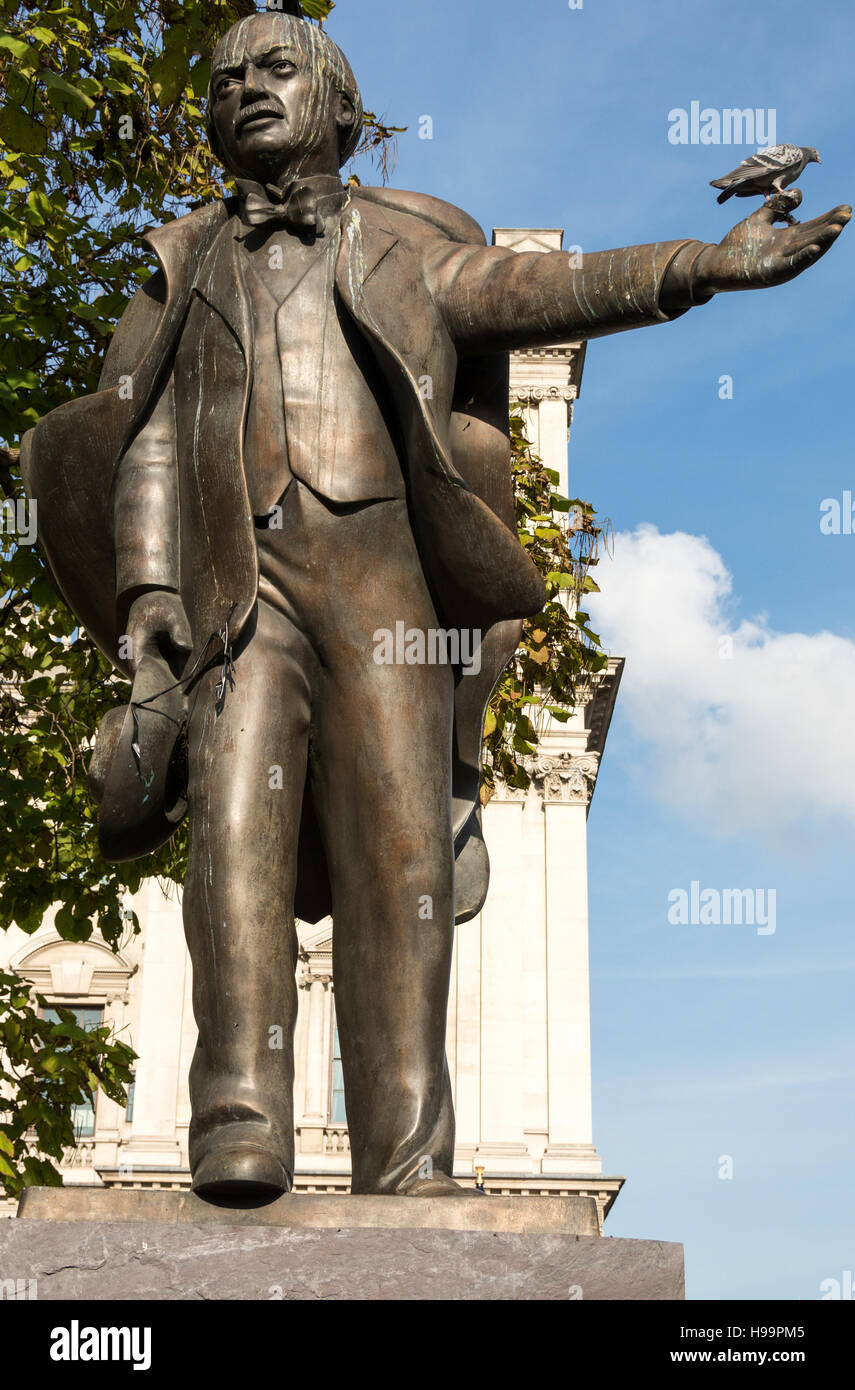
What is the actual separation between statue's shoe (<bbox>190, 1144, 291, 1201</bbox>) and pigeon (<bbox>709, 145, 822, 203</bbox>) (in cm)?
235

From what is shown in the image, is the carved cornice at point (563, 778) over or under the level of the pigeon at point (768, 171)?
over

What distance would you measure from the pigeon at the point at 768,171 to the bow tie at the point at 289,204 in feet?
3.40

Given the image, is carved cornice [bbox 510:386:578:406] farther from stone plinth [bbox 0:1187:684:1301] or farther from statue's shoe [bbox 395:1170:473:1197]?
stone plinth [bbox 0:1187:684:1301]

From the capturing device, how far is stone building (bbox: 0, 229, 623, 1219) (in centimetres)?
3209

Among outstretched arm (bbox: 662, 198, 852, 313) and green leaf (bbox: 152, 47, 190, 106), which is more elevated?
green leaf (bbox: 152, 47, 190, 106)

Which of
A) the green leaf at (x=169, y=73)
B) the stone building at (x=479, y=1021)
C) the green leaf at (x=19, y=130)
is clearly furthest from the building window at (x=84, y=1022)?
the green leaf at (x=19, y=130)

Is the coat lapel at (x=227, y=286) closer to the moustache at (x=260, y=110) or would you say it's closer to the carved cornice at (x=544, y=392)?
the moustache at (x=260, y=110)

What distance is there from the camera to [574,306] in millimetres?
4312

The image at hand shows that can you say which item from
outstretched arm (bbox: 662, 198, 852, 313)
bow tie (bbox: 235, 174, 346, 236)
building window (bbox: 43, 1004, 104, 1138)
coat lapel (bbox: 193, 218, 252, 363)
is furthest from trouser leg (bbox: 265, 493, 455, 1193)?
building window (bbox: 43, 1004, 104, 1138)

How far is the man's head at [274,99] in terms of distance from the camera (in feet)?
14.8

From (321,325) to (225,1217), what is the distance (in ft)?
7.04

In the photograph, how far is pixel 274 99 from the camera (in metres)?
4.52
